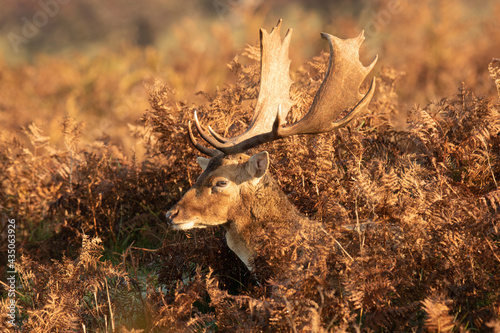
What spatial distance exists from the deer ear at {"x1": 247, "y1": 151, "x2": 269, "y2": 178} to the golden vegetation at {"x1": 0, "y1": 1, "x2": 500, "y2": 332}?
65 centimetres

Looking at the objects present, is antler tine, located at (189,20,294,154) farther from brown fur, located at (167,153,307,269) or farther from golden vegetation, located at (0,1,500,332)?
brown fur, located at (167,153,307,269)

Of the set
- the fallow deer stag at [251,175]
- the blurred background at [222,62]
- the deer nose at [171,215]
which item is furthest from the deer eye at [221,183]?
the blurred background at [222,62]

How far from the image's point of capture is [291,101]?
6.18m

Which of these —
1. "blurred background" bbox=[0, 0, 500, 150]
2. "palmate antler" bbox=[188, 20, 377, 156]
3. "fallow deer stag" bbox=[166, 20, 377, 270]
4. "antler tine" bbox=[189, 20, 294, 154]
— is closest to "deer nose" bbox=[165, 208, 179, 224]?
"fallow deer stag" bbox=[166, 20, 377, 270]

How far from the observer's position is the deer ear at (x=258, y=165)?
500 cm

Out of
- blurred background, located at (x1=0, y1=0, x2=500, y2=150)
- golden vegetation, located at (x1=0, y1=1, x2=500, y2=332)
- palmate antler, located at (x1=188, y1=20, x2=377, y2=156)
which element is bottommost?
golden vegetation, located at (x1=0, y1=1, x2=500, y2=332)

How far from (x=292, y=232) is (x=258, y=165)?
33.1 inches

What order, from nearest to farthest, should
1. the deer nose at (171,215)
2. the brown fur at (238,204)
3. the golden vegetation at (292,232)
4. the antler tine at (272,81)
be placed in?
1. the golden vegetation at (292,232)
2. the deer nose at (171,215)
3. the brown fur at (238,204)
4. the antler tine at (272,81)

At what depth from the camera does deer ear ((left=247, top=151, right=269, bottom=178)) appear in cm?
500

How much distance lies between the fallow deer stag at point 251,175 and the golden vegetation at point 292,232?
34 centimetres

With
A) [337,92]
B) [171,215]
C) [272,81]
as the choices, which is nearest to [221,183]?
[171,215]

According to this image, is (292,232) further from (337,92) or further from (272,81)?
(272,81)

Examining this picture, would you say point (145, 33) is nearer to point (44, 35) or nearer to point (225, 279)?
point (44, 35)

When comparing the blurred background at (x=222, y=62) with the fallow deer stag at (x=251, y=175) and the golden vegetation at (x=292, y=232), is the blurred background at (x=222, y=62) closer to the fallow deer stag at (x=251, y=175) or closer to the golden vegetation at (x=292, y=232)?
the golden vegetation at (x=292, y=232)
